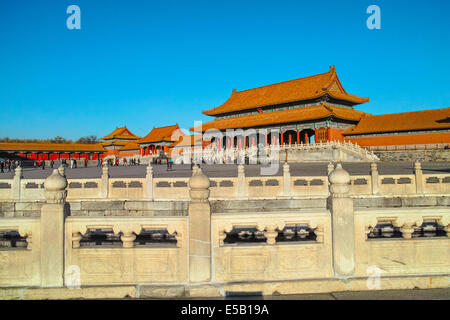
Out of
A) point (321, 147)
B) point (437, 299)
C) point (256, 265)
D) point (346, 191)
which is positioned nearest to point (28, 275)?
point (256, 265)

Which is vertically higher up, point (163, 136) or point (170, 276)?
point (163, 136)

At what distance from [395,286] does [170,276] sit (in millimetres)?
2624

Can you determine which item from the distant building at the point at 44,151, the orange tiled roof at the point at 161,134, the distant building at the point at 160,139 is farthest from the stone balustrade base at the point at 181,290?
the orange tiled roof at the point at 161,134

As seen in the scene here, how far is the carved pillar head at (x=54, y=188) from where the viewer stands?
3680 millimetres

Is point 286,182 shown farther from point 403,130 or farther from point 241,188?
point 403,130

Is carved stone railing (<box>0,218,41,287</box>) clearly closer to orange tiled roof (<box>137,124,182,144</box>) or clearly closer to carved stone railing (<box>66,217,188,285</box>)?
carved stone railing (<box>66,217,188,285</box>)

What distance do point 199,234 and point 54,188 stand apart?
1745 millimetres

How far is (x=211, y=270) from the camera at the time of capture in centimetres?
366

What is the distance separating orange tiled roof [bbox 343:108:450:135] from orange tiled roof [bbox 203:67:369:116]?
16.3 feet

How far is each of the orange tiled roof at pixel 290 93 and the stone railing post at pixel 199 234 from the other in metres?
36.4

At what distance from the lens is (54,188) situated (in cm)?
370

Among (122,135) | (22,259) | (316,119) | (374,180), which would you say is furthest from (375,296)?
(122,135)

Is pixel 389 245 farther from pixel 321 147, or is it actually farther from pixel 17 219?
pixel 321 147

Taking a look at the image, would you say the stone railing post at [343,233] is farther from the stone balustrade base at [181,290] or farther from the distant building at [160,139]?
the distant building at [160,139]
